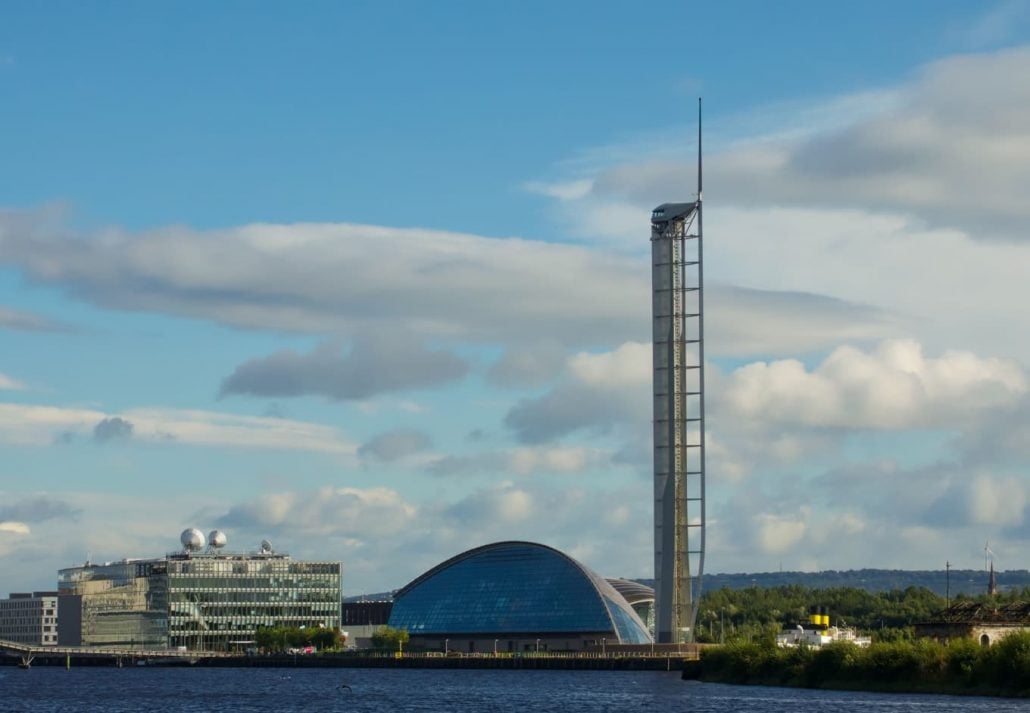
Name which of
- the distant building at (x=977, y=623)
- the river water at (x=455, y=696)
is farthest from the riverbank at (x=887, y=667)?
the distant building at (x=977, y=623)

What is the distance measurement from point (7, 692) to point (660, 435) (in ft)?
228

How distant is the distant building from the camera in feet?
501

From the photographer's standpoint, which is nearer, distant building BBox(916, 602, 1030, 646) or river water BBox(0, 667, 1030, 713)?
river water BBox(0, 667, 1030, 713)

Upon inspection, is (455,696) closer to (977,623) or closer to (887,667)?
(887,667)

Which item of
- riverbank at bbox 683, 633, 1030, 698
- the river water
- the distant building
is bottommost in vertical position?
the river water

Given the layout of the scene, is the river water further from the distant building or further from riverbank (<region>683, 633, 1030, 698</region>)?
the distant building

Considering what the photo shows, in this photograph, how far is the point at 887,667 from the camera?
123 metres

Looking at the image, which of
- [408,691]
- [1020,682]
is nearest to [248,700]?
[408,691]

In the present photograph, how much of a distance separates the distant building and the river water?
75.4 feet

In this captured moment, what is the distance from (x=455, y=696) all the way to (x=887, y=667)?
111 ft

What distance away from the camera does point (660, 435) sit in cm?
17838

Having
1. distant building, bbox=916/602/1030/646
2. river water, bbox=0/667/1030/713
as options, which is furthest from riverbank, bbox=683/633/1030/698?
distant building, bbox=916/602/1030/646

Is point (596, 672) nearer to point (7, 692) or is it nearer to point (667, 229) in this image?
point (667, 229)

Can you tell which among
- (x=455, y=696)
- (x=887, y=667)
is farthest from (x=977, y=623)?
(x=455, y=696)
